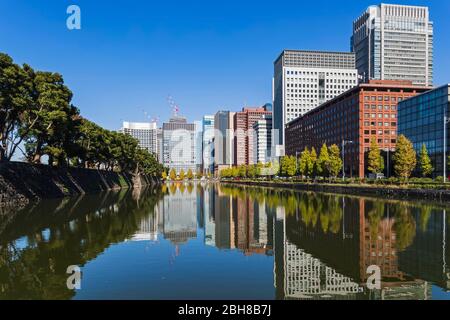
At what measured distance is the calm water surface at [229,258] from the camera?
1355 centimetres

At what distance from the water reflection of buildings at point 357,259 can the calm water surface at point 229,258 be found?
0.15 ft

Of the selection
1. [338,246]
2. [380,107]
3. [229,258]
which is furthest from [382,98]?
[229,258]

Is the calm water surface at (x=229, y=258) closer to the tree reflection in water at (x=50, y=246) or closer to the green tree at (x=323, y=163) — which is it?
the tree reflection in water at (x=50, y=246)

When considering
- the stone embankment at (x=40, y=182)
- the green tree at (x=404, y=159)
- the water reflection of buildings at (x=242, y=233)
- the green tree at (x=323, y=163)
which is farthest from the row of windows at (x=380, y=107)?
the water reflection of buildings at (x=242, y=233)

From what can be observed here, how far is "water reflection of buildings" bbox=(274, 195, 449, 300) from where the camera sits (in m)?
13.5

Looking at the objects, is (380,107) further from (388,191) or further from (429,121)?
(388,191)

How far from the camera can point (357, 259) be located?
1788 centimetres

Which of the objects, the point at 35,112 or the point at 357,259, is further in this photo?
the point at 35,112

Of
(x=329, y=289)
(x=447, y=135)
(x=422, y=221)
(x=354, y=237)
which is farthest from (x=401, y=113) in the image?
(x=329, y=289)

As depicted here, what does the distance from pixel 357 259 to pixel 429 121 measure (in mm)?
100306

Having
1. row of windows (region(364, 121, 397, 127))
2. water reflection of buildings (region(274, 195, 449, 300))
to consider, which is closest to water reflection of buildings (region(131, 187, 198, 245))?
water reflection of buildings (region(274, 195, 449, 300))

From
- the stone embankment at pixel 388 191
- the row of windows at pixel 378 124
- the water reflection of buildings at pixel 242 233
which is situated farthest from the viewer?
the row of windows at pixel 378 124

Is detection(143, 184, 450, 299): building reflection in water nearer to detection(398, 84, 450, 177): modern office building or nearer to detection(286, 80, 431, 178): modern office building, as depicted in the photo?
detection(398, 84, 450, 177): modern office building
